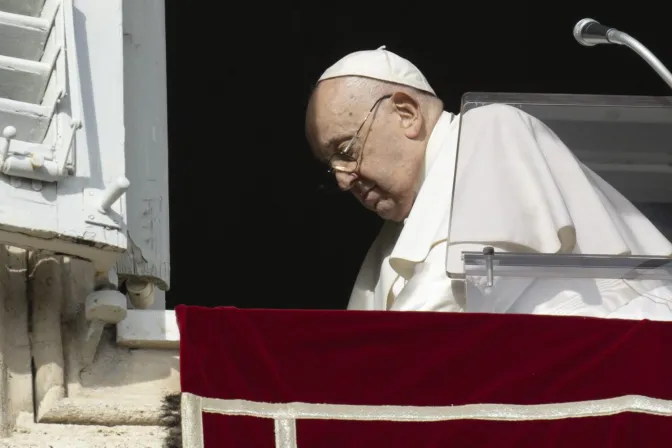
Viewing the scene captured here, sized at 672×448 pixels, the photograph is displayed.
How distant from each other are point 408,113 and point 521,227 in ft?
4.17

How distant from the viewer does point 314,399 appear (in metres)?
5.46

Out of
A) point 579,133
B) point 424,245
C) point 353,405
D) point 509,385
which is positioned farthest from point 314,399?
point 579,133

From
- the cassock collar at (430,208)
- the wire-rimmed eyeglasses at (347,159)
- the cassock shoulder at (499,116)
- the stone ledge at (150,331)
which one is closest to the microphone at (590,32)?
the cassock shoulder at (499,116)

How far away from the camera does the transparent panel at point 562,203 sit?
5805 millimetres

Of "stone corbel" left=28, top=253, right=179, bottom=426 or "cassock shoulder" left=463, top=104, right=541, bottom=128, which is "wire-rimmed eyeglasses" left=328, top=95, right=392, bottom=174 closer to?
"cassock shoulder" left=463, top=104, right=541, bottom=128

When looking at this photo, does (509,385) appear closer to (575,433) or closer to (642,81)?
(575,433)

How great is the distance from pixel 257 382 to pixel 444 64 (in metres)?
3.09

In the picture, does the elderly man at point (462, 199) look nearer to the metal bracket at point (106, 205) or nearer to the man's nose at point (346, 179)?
the man's nose at point (346, 179)

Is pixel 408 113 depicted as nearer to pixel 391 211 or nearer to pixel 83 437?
pixel 391 211

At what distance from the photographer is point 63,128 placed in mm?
5715

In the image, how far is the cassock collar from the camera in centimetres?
624

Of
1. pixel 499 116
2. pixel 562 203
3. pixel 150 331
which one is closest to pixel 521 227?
pixel 562 203

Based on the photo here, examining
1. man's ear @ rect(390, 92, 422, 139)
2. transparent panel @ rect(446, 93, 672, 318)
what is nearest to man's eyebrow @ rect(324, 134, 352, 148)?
man's ear @ rect(390, 92, 422, 139)

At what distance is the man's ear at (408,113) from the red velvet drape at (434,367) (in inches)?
62.2
